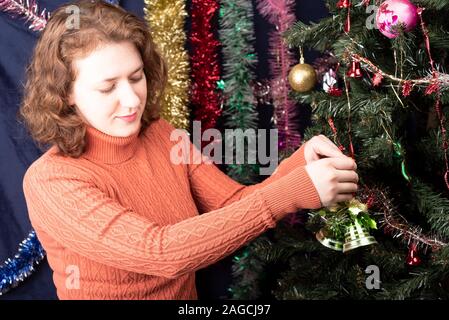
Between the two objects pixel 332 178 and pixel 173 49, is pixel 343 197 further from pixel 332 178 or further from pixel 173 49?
pixel 173 49

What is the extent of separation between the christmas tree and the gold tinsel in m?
0.34

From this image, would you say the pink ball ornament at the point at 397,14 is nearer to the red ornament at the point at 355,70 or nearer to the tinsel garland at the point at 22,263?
the red ornament at the point at 355,70

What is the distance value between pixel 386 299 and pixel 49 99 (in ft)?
2.93

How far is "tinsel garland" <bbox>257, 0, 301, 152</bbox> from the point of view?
182 centimetres

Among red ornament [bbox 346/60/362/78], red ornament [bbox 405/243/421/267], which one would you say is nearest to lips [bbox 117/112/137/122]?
red ornament [bbox 346/60/362/78]

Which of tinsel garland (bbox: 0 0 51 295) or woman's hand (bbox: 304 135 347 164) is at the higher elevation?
woman's hand (bbox: 304 135 347 164)

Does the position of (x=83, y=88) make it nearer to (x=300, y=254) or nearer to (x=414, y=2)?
(x=414, y=2)

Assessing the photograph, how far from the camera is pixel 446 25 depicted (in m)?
1.38

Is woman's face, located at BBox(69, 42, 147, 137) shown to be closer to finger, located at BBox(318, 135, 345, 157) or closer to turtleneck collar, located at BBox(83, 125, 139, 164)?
turtleneck collar, located at BBox(83, 125, 139, 164)

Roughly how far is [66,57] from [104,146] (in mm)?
202

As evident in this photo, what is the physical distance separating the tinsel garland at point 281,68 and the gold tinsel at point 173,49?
266mm

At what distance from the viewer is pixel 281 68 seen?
186 centimetres

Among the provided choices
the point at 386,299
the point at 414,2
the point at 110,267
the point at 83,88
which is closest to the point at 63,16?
the point at 83,88

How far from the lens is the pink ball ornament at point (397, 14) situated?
123cm
